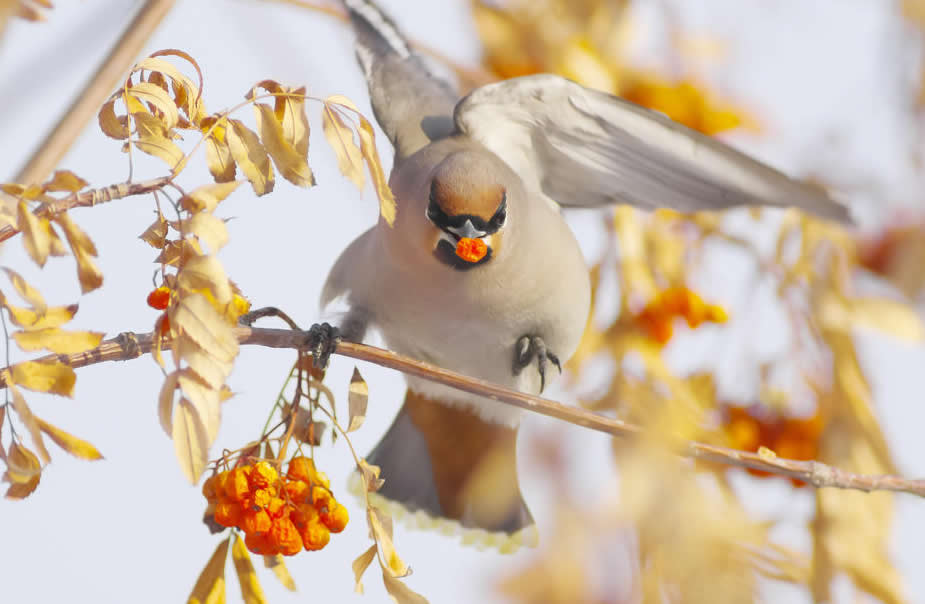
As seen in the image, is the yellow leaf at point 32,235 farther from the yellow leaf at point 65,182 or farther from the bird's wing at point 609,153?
the bird's wing at point 609,153

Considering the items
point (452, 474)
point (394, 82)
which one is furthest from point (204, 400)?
point (452, 474)

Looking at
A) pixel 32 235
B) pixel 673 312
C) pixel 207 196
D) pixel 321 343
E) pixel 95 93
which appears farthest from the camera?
pixel 673 312

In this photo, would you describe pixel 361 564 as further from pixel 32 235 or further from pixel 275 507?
pixel 32 235

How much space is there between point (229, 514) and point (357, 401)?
0.27 meters

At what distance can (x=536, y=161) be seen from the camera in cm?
305

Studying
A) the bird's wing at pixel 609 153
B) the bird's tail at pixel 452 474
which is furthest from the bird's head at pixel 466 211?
the bird's tail at pixel 452 474

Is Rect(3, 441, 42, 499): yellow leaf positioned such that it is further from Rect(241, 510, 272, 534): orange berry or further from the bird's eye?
the bird's eye

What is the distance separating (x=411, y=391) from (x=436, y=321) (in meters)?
0.47

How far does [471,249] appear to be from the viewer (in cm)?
250

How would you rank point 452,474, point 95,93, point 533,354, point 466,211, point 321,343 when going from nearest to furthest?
point 95,93 < point 321,343 < point 466,211 < point 533,354 < point 452,474

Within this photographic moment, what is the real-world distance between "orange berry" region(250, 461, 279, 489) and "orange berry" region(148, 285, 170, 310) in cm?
29

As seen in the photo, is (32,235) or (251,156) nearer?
(32,235)

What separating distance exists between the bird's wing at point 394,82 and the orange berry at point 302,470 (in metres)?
1.35

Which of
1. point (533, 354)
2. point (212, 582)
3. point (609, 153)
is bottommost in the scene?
point (533, 354)
